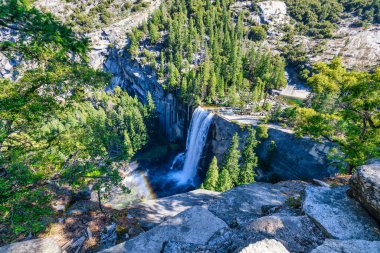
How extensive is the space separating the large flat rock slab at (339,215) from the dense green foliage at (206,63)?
3588 centimetres

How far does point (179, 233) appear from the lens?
16.8 feet

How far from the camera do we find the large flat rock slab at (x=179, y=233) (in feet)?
15.3

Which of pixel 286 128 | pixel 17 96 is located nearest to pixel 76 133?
pixel 17 96

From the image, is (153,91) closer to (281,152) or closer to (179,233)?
(281,152)

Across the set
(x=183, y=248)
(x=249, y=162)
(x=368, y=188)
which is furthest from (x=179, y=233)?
(x=249, y=162)

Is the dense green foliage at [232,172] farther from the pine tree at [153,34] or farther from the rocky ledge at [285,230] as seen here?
the pine tree at [153,34]

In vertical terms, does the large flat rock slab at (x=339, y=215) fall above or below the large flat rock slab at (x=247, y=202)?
above

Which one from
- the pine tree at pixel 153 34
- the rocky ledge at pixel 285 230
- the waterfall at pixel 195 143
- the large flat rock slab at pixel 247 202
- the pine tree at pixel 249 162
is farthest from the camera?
the pine tree at pixel 153 34

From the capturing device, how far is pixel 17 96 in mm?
6250

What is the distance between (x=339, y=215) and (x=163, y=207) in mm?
8798

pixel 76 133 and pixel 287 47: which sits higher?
pixel 287 47

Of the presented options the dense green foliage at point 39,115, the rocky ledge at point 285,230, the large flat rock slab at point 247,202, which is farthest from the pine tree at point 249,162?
the dense green foliage at point 39,115

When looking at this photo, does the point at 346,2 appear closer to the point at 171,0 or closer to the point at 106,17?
the point at 171,0

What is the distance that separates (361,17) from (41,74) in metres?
114
